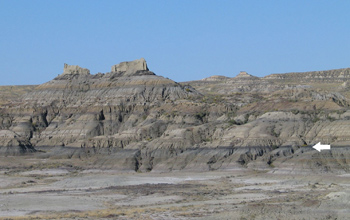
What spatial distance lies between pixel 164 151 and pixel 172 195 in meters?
36.5

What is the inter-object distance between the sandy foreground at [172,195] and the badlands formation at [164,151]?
0.16 metres

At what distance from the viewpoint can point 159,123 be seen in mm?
143625

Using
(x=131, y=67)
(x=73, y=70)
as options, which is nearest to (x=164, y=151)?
(x=131, y=67)

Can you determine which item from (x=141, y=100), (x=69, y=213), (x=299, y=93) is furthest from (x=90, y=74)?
(x=69, y=213)

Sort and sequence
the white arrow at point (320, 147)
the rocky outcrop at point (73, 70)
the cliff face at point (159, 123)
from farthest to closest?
the rocky outcrop at point (73, 70) < the cliff face at point (159, 123) < the white arrow at point (320, 147)

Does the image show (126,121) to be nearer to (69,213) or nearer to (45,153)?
(45,153)

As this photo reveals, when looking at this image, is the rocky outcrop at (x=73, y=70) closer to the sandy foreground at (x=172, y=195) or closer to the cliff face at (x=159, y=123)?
the cliff face at (x=159, y=123)

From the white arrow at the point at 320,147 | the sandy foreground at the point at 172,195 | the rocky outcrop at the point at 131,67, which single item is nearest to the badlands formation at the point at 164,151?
the sandy foreground at the point at 172,195

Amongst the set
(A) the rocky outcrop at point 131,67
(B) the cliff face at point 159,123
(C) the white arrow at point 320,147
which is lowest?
(C) the white arrow at point 320,147

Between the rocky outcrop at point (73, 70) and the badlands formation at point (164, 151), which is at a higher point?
the rocky outcrop at point (73, 70)

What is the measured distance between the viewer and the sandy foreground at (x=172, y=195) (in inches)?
2685

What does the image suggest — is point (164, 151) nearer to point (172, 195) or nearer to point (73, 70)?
point (172, 195)

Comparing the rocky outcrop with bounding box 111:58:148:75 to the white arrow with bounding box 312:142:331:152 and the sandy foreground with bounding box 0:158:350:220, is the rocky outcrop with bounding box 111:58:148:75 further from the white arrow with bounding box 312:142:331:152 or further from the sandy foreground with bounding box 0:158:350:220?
the white arrow with bounding box 312:142:331:152

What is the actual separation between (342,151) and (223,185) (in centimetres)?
1916
